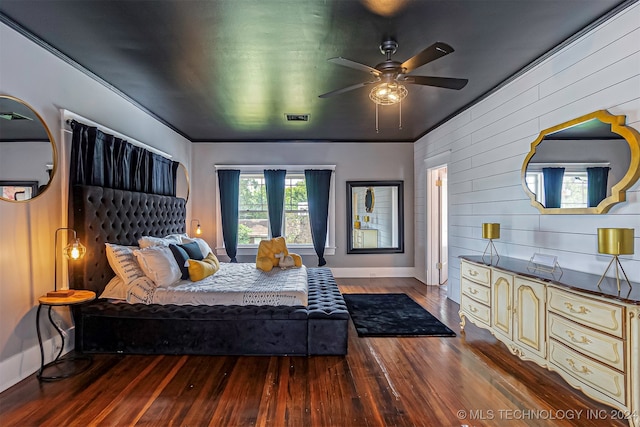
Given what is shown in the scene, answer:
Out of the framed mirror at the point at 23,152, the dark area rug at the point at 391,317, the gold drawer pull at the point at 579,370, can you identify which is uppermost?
the framed mirror at the point at 23,152

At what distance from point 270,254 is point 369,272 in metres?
2.69

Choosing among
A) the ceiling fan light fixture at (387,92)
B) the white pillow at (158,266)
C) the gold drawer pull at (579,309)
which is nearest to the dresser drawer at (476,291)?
the gold drawer pull at (579,309)

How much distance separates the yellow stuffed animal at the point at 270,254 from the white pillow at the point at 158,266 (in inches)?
43.9

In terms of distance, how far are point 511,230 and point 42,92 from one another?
4.62 metres

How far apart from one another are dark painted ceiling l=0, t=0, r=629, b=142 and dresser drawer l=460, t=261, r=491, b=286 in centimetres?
199

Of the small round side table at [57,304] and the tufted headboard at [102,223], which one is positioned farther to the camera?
the tufted headboard at [102,223]

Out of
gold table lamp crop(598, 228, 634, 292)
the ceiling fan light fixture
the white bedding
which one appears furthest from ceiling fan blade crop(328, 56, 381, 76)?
the white bedding

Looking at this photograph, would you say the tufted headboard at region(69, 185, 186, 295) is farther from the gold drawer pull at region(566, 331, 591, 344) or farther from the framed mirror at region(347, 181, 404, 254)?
the gold drawer pull at region(566, 331, 591, 344)

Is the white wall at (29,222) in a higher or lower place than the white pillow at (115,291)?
higher

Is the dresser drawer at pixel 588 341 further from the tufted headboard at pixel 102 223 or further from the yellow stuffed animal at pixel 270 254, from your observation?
the tufted headboard at pixel 102 223

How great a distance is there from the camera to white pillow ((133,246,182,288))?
3148mm

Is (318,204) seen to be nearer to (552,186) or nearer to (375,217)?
(375,217)

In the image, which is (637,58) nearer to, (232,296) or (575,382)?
(575,382)

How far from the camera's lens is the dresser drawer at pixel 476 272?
304 cm
